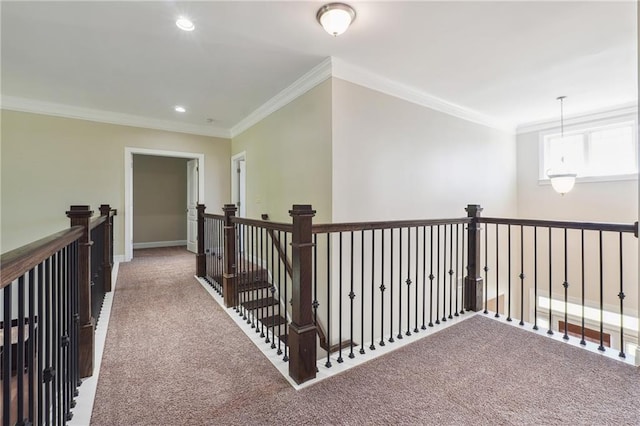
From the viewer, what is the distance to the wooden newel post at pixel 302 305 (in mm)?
1838

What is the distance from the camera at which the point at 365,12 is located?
2398 millimetres

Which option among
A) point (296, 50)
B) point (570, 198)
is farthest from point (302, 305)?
point (570, 198)

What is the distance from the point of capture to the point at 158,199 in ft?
24.1

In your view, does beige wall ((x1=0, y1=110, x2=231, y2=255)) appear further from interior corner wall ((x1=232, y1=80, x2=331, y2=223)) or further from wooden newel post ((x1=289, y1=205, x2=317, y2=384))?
wooden newel post ((x1=289, y1=205, x2=317, y2=384))

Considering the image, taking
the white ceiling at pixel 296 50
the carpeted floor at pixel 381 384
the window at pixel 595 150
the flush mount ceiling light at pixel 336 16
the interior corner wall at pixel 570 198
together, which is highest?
the white ceiling at pixel 296 50

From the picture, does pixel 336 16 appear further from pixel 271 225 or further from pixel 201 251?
pixel 201 251

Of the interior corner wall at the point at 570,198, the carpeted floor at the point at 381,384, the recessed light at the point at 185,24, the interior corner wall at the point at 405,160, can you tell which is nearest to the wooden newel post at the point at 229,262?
the carpeted floor at the point at 381,384

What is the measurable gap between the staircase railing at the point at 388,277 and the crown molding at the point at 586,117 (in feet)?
6.21

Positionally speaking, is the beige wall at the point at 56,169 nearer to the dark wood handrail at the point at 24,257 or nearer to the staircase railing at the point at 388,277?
the staircase railing at the point at 388,277

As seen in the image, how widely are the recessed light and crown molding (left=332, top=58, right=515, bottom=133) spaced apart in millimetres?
1400

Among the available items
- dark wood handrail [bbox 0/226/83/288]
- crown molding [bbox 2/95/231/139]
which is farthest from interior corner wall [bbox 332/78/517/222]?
crown molding [bbox 2/95/231/139]

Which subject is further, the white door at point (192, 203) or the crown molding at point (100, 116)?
the white door at point (192, 203)

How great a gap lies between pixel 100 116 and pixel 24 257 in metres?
5.05

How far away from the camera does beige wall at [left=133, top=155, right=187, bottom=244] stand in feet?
23.3
